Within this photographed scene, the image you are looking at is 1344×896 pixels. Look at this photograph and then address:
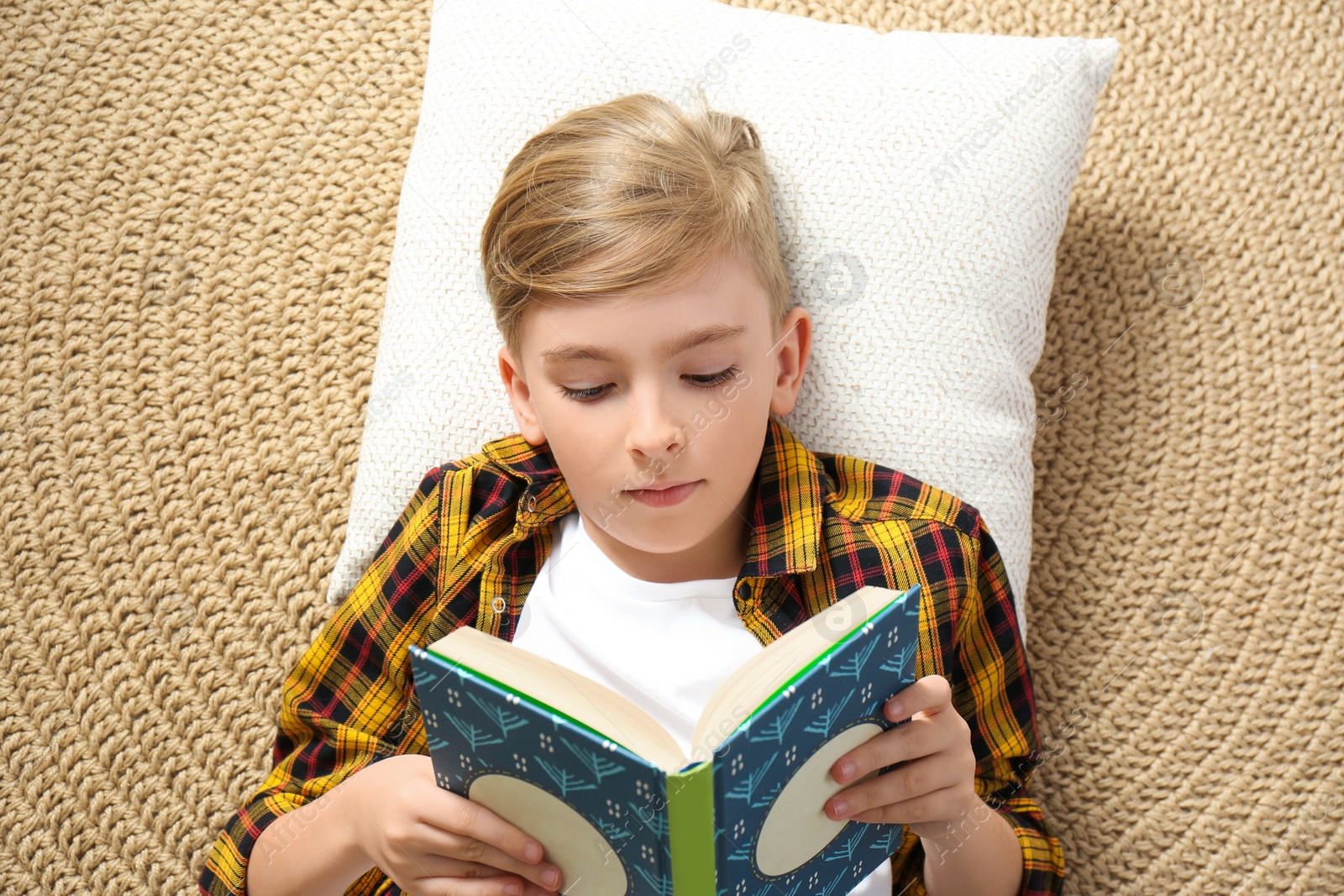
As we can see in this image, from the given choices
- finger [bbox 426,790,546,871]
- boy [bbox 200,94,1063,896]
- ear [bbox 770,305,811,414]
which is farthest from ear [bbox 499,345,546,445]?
finger [bbox 426,790,546,871]

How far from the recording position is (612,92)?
42.4 inches

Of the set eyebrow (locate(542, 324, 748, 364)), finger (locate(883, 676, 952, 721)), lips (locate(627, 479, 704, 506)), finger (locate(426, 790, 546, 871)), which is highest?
eyebrow (locate(542, 324, 748, 364))

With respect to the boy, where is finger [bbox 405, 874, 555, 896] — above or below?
below

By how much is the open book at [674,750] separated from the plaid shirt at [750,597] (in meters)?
0.21

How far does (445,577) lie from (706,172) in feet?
1.46

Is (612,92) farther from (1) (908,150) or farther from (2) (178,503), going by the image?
(2) (178,503)

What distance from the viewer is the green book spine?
63 centimetres

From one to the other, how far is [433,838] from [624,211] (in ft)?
1.69

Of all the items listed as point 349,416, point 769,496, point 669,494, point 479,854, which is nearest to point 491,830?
point 479,854

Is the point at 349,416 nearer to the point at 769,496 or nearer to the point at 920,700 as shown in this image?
the point at 769,496

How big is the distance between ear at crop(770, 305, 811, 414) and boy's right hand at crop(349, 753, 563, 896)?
44 cm

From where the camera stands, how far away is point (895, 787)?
0.80m

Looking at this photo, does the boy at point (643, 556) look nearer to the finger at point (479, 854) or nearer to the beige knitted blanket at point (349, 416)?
the finger at point (479, 854)

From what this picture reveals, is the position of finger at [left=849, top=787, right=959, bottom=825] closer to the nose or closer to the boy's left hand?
the boy's left hand
